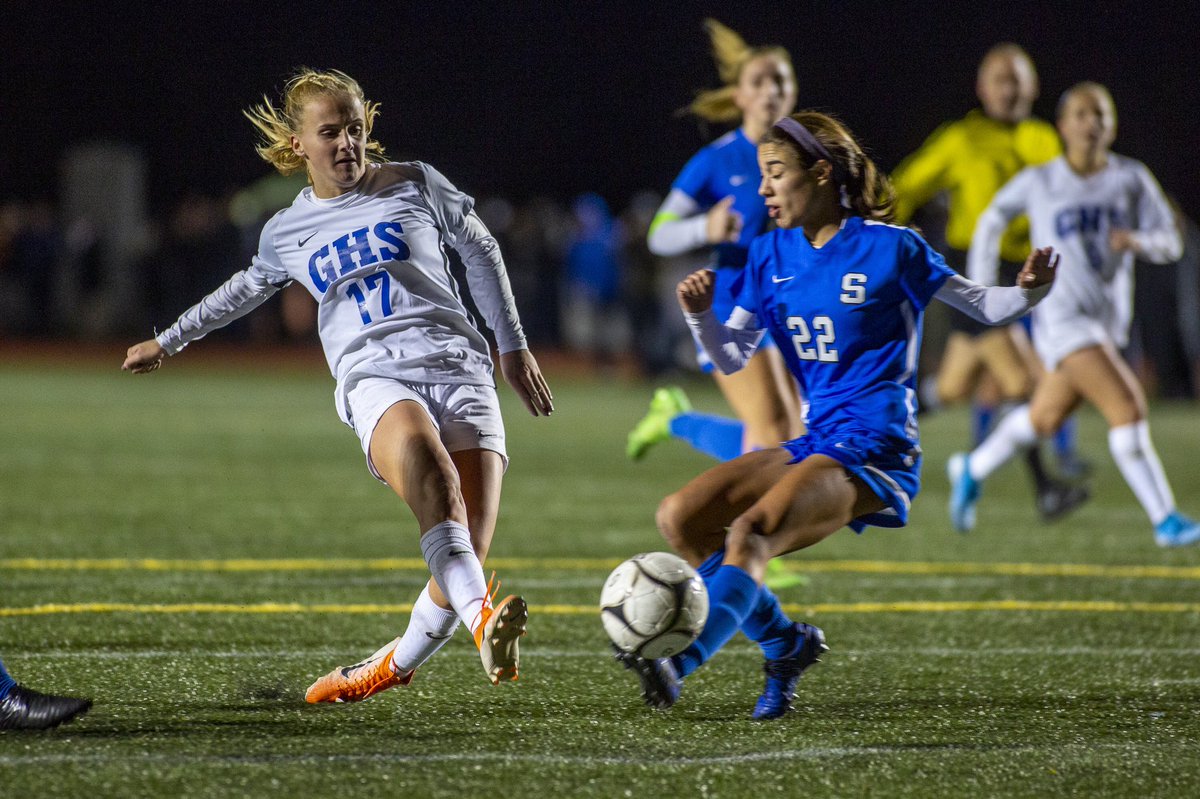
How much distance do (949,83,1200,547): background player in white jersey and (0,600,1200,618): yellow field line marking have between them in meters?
1.68

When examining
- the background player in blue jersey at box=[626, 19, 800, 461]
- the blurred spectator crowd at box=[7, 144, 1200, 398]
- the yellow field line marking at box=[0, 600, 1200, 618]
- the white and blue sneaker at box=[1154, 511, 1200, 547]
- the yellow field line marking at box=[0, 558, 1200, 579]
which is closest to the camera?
the yellow field line marking at box=[0, 600, 1200, 618]

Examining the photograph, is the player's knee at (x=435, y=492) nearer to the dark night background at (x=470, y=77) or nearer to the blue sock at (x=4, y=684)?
the blue sock at (x=4, y=684)

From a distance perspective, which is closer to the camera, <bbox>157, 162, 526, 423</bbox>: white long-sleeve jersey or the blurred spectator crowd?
<bbox>157, 162, 526, 423</bbox>: white long-sleeve jersey

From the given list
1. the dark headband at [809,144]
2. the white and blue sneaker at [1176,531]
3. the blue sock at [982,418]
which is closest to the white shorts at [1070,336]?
the white and blue sneaker at [1176,531]

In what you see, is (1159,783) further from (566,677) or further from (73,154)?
(73,154)

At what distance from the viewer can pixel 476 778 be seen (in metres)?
3.72

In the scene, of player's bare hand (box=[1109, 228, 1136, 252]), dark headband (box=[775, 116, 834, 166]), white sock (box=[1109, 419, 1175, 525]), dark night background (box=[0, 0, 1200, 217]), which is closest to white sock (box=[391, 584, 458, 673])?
dark headband (box=[775, 116, 834, 166])

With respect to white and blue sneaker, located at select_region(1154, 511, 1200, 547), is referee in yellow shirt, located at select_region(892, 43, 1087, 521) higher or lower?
higher

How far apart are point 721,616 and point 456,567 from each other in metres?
0.69

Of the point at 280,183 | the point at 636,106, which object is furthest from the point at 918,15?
the point at 280,183

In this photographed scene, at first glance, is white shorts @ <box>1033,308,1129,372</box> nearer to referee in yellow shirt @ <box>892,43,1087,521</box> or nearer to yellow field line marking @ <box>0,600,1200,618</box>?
referee in yellow shirt @ <box>892,43,1087,521</box>

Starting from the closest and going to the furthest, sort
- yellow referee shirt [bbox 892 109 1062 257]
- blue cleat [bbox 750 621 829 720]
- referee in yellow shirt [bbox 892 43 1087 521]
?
1. blue cleat [bbox 750 621 829 720]
2. referee in yellow shirt [bbox 892 43 1087 521]
3. yellow referee shirt [bbox 892 109 1062 257]

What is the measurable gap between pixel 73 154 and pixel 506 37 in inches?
379

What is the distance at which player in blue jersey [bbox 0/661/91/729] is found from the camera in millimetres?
4129
